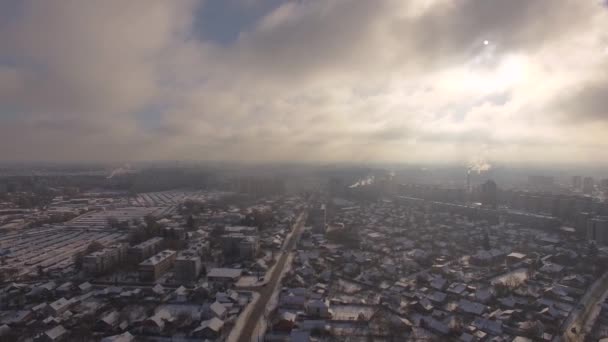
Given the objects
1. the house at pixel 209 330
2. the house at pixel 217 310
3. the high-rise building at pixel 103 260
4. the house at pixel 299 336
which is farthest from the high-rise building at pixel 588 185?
the high-rise building at pixel 103 260

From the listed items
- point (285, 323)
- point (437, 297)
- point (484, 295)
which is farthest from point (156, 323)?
point (484, 295)

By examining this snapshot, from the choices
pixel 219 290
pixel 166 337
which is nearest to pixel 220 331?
pixel 166 337

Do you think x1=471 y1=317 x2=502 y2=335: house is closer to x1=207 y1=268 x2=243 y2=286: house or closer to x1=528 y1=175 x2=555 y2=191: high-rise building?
x1=207 y1=268 x2=243 y2=286: house

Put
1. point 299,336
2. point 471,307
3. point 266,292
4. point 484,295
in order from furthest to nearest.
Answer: point 266,292 → point 484,295 → point 471,307 → point 299,336

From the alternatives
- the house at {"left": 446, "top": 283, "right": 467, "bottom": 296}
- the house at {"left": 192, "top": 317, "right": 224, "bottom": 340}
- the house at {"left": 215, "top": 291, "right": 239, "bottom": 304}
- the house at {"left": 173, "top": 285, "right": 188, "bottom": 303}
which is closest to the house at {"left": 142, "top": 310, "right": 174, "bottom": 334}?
the house at {"left": 192, "top": 317, "right": 224, "bottom": 340}

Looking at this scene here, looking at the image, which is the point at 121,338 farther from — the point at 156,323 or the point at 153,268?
the point at 153,268
